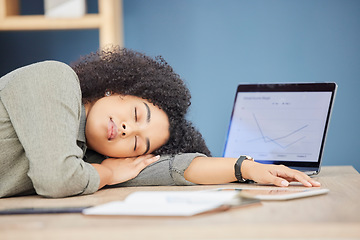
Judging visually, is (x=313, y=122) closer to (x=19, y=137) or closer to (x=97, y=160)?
(x=97, y=160)

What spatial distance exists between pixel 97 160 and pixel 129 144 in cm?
15

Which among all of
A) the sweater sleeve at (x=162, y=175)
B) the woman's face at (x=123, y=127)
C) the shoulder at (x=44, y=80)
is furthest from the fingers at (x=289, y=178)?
the shoulder at (x=44, y=80)

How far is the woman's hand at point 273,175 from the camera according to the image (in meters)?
1.06

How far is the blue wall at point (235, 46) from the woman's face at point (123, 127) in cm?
120

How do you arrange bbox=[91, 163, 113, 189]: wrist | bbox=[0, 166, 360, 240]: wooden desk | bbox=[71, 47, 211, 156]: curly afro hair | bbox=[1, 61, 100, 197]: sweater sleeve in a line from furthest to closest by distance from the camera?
bbox=[71, 47, 211, 156]: curly afro hair
bbox=[91, 163, 113, 189]: wrist
bbox=[1, 61, 100, 197]: sweater sleeve
bbox=[0, 166, 360, 240]: wooden desk

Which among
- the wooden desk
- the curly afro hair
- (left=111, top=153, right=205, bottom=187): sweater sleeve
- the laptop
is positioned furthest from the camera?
the laptop

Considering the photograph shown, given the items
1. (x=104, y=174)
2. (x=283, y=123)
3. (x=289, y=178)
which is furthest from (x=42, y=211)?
(x=283, y=123)

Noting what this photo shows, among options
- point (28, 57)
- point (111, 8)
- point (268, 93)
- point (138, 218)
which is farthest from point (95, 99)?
point (28, 57)

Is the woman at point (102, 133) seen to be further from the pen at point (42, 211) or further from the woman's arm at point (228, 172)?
the pen at point (42, 211)

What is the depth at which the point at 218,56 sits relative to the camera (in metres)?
2.41

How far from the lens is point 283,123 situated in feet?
4.82

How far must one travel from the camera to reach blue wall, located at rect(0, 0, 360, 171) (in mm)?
2355

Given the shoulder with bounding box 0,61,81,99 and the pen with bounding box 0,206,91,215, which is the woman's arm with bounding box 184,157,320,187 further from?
the pen with bounding box 0,206,91,215

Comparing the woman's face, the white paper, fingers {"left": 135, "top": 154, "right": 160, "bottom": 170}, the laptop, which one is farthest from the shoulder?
the laptop
